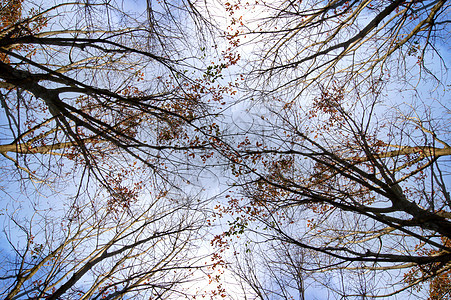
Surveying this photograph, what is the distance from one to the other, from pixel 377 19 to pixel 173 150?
14.3 feet

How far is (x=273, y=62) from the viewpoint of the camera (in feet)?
18.0

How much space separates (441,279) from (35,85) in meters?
11.3

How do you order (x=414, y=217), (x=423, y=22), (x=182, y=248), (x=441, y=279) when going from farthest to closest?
1. (x=441, y=279)
2. (x=182, y=248)
3. (x=423, y=22)
4. (x=414, y=217)

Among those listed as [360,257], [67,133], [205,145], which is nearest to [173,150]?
[205,145]

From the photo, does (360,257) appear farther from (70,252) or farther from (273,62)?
(70,252)

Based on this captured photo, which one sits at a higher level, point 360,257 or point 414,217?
point 414,217

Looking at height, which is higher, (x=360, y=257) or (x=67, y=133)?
(x=67, y=133)

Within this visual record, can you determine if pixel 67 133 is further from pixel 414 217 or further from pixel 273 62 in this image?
pixel 414 217

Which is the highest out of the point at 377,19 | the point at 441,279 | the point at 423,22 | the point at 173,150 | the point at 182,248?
the point at 423,22

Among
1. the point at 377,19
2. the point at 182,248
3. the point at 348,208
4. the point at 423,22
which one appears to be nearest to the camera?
the point at 348,208

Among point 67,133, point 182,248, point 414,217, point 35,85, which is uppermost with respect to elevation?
point 35,85

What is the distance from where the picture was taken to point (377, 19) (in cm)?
402

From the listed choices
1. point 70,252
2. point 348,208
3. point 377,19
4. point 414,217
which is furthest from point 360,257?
point 70,252

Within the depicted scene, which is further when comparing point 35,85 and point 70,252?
point 70,252
